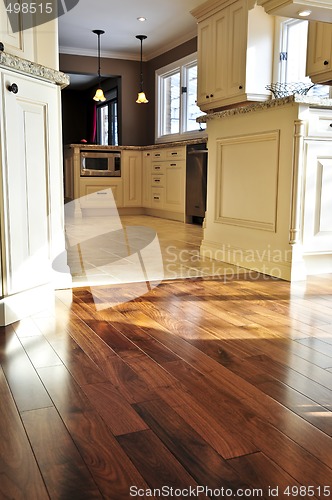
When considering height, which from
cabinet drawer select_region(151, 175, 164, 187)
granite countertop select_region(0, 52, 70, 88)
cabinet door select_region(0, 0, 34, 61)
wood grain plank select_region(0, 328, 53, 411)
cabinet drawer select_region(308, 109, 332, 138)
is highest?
cabinet door select_region(0, 0, 34, 61)

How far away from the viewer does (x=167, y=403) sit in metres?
1.23

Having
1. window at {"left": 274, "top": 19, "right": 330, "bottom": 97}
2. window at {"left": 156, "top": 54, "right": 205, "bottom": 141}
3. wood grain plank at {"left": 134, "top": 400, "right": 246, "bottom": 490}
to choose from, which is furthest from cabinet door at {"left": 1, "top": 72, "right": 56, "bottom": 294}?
window at {"left": 156, "top": 54, "right": 205, "bottom": 141}

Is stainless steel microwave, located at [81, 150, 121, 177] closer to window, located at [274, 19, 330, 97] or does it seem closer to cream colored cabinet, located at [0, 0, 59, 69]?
window, located at [274, 19, 330, 97]

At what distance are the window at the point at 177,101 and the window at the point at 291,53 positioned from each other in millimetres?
1790

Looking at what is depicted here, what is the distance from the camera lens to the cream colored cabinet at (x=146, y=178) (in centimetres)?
709

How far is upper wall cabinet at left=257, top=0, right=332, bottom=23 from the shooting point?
6.46ft

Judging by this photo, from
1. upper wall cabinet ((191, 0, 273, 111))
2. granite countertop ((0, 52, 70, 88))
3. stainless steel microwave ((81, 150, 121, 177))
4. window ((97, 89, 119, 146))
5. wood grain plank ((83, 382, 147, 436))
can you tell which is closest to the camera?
wood grain plank ((83, 382, 147, 436))

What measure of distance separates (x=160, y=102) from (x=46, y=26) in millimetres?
5455

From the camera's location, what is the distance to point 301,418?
116 centimetres

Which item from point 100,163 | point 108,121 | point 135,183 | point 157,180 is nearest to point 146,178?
point 135,183

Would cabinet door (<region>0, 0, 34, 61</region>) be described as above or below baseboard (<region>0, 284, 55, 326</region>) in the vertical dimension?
above

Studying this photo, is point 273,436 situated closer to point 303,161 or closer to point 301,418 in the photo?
point 301,418

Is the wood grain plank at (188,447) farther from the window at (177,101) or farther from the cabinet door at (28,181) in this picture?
the window at (177,101)

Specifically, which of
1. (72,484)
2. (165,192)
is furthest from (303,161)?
(165,192)
